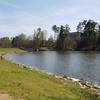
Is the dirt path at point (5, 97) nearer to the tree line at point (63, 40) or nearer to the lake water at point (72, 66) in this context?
the lake water at point (72, 66)

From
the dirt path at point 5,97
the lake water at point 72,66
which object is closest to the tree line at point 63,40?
the lake water at point 72,66

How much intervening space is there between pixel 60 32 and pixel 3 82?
491ft

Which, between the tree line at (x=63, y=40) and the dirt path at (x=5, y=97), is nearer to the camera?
the dirt path at (x=5, y=97)

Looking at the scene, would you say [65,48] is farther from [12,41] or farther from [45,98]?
[45,98]

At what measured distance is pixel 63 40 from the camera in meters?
162

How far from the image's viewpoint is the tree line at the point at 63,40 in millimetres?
148875

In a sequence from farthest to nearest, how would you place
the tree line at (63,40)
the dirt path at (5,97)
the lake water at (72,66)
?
the tree line at (63,40)
the lake water at (72,66)
the dirt path at (5,97)

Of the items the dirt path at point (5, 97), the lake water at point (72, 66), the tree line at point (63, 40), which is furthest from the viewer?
the tree line at point (63, 40)

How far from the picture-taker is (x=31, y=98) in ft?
40.3

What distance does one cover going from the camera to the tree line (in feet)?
488

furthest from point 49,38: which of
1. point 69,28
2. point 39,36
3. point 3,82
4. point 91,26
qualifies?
point 3,82

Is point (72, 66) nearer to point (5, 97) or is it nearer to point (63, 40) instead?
point (5, 97)

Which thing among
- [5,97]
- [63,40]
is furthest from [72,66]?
[63,40]

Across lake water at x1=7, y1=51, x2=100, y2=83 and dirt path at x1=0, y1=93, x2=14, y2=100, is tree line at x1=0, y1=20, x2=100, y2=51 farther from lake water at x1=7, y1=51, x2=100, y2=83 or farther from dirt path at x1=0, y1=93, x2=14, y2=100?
dirt path at x1=0, y1=93, x2=14, y2=100
